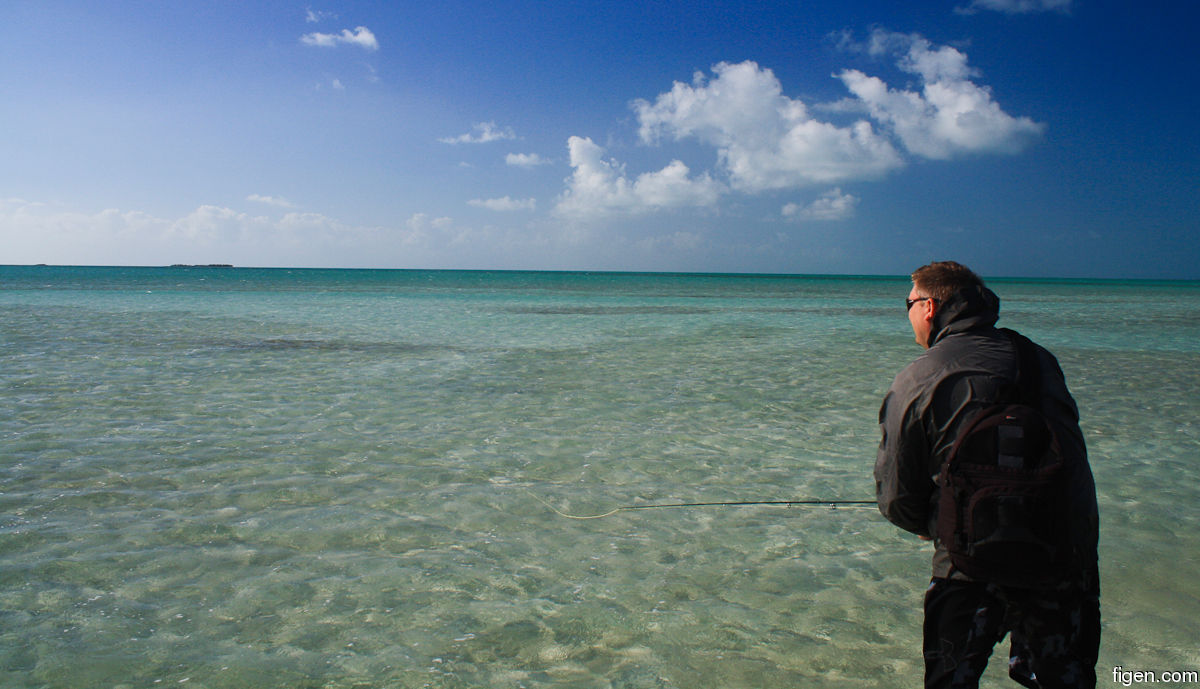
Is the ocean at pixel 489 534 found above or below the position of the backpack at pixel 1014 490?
below

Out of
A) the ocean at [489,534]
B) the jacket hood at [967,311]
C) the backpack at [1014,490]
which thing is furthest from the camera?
the ocean at [489,534]

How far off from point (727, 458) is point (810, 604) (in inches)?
126

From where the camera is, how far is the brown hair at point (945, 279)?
2.54 meters

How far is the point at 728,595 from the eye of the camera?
4.37m

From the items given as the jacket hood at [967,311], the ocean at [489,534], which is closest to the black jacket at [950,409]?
the jacket hood at [967,311]

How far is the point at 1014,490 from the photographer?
2.16 metres

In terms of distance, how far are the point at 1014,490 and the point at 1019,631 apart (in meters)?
0.57

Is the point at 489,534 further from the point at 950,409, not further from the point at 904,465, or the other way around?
the point at 950,409

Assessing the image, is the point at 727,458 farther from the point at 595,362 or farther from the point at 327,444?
the point at 595,362

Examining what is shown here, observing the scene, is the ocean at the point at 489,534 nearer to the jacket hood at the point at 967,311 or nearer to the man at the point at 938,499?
the man at the point at 938,499

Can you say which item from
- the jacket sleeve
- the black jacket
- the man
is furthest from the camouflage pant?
the jacket sleeve

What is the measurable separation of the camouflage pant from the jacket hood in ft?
2.80

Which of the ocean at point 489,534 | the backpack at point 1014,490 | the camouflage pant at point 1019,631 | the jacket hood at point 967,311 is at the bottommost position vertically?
the ocean at point 489,534

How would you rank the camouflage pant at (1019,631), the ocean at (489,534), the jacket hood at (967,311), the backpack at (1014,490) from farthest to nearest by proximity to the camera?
the ocean at (489,534) → the jacket hood at (967,311) → the camouflage pant at (1019,631) → the backpack at (1014,490)
